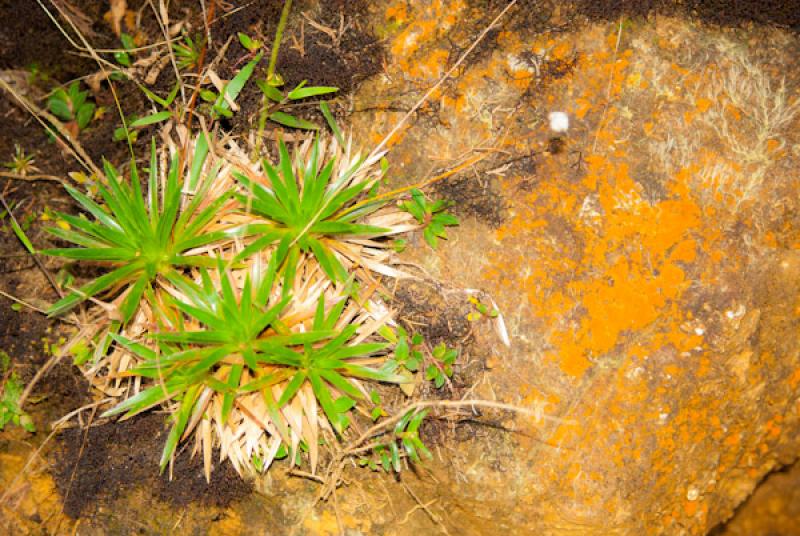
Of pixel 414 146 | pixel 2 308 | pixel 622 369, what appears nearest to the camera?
pixel 622 369

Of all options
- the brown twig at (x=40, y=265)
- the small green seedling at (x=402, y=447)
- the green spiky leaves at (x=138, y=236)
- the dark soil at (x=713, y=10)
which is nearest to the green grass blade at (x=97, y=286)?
the green spiky leaves at (x=138, y=236)

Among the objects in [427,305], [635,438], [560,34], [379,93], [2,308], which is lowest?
[2,308]

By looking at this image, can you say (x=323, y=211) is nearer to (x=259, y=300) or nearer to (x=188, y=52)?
(x=259, y=300)

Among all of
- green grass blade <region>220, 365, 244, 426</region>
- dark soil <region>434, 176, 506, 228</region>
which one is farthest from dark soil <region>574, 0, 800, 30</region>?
green grass blade <region>220, 365, 244, 426</region>

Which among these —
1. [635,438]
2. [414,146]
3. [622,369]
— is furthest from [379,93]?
[635,438]

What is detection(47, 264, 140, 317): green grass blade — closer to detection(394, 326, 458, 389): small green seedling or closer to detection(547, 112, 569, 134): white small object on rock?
detection(394, 326, 458, 389): small green seedling

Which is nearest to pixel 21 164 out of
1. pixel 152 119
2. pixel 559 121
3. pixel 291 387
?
pixel 152 119

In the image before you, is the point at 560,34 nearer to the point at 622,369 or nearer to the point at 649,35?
the point at 649,35

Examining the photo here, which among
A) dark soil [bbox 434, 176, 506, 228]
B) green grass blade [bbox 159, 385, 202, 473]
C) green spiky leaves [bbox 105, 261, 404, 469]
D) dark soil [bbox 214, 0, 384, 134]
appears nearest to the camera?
green spiky leaves [bbox 105, 261, 404, 469]
